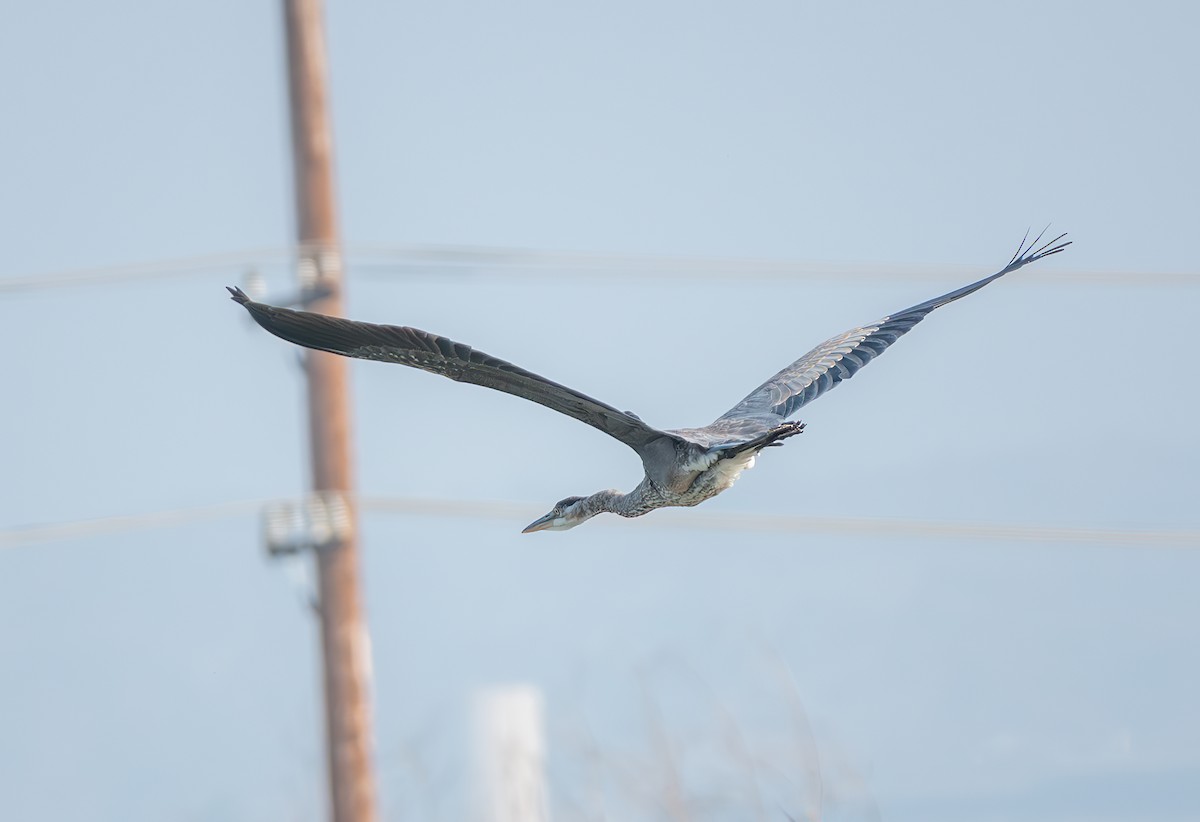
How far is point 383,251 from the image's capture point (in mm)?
16016

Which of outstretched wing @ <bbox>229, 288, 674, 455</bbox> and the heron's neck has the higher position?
outstretched wing @ <bbox>229, 288, 674, 455</bbox>

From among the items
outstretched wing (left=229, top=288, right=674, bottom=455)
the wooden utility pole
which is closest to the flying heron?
outstretched wing (left=229, top=288, right=674, bottom=455)

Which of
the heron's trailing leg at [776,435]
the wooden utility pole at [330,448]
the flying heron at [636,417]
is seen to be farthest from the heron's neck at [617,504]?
the wooden utility pole at [330,448]

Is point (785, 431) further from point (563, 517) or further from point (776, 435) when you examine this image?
point (563, 517)

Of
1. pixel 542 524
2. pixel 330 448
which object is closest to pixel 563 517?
pixel 542 524

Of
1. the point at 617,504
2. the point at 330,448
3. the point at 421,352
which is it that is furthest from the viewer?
the point at 330,448

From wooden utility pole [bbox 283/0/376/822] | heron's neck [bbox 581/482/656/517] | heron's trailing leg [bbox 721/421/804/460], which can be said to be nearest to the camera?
heron's trailing leg [bbox 721/421/804/460]

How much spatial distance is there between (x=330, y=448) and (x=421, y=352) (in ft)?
16.2

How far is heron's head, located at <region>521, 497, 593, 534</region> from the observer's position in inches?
477

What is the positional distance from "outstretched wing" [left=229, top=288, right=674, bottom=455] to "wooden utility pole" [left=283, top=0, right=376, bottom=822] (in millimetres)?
4450

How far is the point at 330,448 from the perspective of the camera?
15.0 metres

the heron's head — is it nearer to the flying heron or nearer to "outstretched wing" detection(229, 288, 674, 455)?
the flying heron

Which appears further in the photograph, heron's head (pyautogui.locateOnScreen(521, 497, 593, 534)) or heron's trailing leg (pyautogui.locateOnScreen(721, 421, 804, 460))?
heron's head (pyautogui.locateOnScreen(521, 497, 593, 534))

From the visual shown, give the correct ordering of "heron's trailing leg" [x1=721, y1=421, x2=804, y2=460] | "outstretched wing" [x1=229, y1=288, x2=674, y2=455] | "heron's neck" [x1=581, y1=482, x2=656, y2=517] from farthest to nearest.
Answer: "heron's neck" [x1=581, y1=482, x2=656, y2=517], "heron's trailing leg" [x1=721, y1=421, x2=804, y2=460], "outstretched wing" [x1=229, y1=288, x2=674, y2=455]
